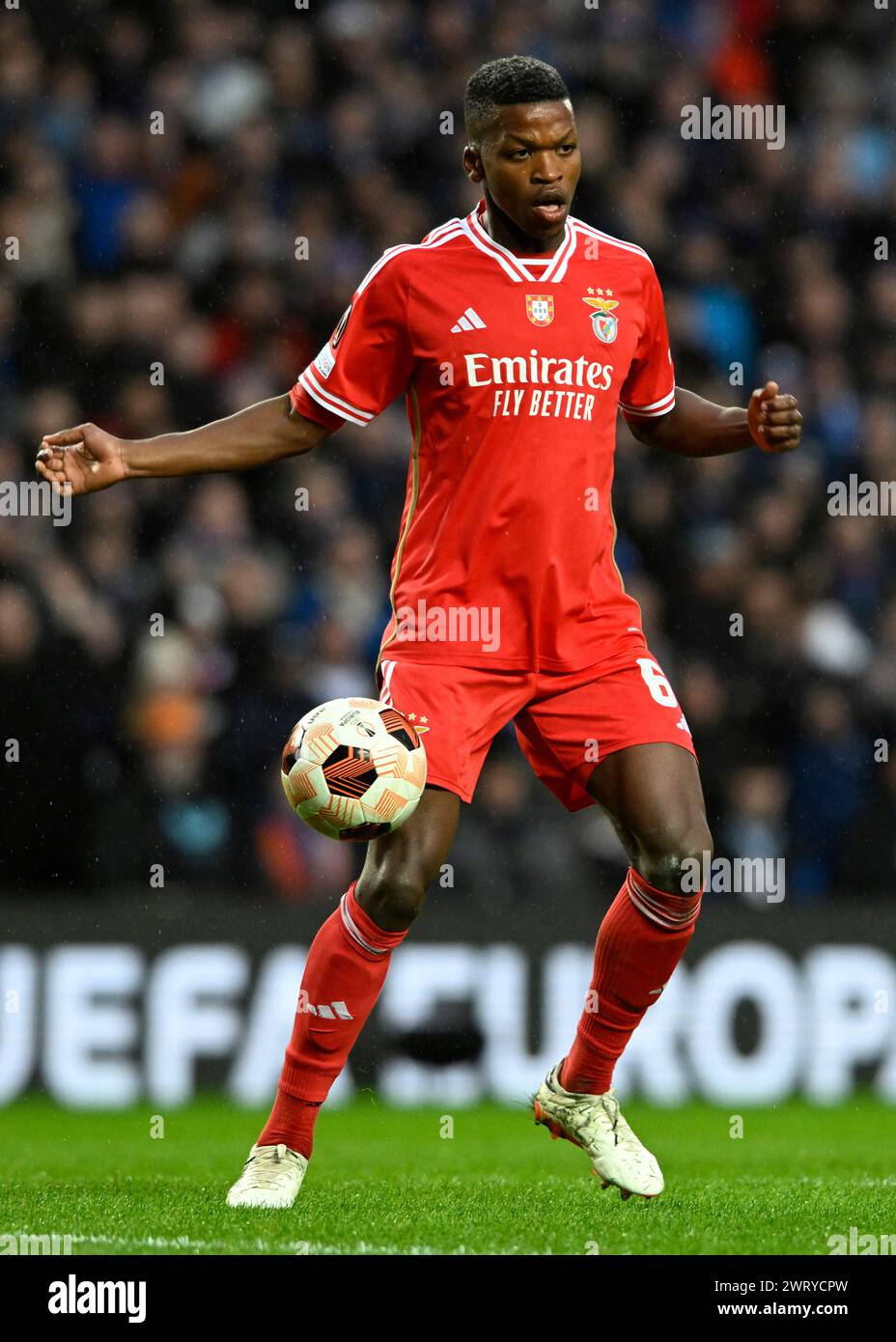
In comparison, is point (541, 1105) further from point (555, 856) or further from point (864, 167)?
point (864, 167)

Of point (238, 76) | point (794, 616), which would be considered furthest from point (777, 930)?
point (238, 76)

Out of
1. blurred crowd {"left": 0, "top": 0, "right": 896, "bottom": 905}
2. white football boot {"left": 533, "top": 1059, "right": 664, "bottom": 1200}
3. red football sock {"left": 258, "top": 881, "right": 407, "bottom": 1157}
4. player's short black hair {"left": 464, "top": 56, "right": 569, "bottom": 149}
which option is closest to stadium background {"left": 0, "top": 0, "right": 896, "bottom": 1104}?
blurred crowd {"left": 0, "top": 0, "right": 896, "bottom": 905}

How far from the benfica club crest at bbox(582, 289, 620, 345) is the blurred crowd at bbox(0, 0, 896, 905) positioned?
12.9 ft

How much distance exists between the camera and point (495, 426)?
5.09 m

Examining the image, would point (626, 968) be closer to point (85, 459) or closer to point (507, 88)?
point (85, 459)

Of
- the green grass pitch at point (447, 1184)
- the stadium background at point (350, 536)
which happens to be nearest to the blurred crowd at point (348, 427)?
the stadium background at point (350, 536)

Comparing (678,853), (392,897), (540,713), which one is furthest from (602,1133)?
(540,713)

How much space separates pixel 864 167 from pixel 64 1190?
8.34 meters

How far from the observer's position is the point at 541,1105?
17.7 ft

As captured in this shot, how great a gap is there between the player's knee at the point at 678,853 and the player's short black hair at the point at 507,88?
1.81 m

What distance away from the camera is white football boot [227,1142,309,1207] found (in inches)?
195

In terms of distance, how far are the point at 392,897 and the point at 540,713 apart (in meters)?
0.66

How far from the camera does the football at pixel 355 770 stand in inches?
190

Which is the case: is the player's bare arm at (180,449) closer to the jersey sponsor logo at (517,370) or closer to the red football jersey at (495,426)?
the red football jersey at (495,426)
